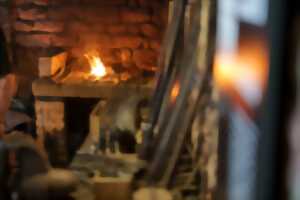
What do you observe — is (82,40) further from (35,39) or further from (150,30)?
(150,30)

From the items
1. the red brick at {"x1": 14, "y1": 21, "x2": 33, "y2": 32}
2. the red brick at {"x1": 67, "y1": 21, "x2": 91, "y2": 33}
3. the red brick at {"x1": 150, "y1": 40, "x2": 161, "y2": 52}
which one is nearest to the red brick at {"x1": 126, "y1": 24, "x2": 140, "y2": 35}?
the red brick at {"x1": 150, "y1": 40, "x2": 161, "y2": 52}

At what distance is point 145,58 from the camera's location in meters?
3.47

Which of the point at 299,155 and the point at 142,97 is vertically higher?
the point at 299,155

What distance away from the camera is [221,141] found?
33.3 inches

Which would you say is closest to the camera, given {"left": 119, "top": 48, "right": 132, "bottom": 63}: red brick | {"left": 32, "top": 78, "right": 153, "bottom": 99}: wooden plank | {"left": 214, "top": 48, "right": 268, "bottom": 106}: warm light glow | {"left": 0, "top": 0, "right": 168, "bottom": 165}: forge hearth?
{"left": 214, "top": 48, "right": 268, "bottom": 106}: warm light glow

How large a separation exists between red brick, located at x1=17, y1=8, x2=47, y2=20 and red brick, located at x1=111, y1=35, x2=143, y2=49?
54 centimetres

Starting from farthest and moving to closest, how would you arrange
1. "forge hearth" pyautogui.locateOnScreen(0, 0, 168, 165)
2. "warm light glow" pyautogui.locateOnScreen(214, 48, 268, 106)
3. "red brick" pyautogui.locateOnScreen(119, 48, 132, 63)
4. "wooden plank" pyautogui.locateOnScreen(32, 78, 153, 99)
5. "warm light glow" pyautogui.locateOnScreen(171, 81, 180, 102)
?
"red brick" pyautogui.locateOnScreen(119, 48, 132, 63), "forge hearth" pyautogui.locateOnScreen(0, 0, 168, 165), "wooden plank" pyautogui.locateOnScreen(32, 78, 153, 99), "warm light glow" pyautogui.locateOnScreen(171, 81, 180, 102), "warm light glow" pyautogui.locateOnScreen(214, 48, 268, 106)

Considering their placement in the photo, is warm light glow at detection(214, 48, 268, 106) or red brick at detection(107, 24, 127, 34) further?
red brick at detection(107, 24, 127, 34)

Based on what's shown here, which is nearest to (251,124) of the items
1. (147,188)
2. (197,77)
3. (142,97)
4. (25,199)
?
(197,77)

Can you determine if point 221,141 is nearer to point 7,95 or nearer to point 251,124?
point 251,124

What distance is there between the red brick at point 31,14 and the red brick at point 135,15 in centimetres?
58

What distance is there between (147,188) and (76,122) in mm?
1615

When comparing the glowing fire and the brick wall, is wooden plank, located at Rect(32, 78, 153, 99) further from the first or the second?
the brick wall

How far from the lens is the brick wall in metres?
3.39
